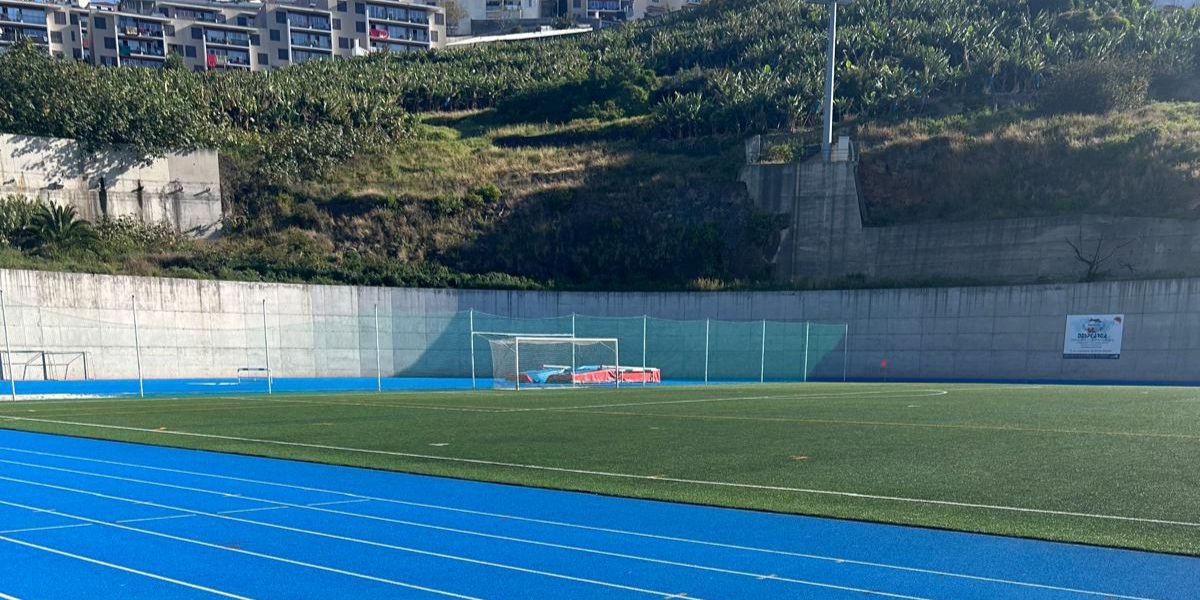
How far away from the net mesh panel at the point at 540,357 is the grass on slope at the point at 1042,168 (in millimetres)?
15419

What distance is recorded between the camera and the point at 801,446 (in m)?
10.8

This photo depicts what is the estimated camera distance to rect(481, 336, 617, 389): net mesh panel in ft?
85.0

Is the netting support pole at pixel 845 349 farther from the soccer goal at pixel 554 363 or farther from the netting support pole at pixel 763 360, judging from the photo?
the soccer goal at pixel 554 363

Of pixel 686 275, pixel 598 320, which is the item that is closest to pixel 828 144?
pixel 686 275

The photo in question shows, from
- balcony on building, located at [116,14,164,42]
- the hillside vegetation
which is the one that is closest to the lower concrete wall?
the hillside vegetation

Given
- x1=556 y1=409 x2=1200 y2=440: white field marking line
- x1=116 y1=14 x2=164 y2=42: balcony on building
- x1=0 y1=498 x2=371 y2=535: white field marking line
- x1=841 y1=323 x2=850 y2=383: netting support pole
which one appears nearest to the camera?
x1=0 y1=498 x2=371 y2=535: white field marking line

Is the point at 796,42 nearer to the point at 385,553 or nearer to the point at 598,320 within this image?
the point at 598,320

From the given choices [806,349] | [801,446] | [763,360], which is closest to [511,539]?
[801,446]

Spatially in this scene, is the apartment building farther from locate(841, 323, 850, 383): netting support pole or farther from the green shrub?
locate(841, 323, 850, 383): netting support pole

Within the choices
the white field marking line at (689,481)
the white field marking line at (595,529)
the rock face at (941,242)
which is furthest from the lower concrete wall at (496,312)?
the white field marking line at (595,529)

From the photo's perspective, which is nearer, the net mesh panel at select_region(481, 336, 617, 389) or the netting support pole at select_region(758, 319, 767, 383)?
the net mesh panel at select_region(481, 336, 617, 389)

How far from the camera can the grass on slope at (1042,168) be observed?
32719 mm

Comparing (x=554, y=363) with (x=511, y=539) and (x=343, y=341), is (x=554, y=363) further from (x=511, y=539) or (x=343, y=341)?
(x=511, y=539)

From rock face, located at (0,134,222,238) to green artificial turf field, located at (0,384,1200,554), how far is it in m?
16.1
